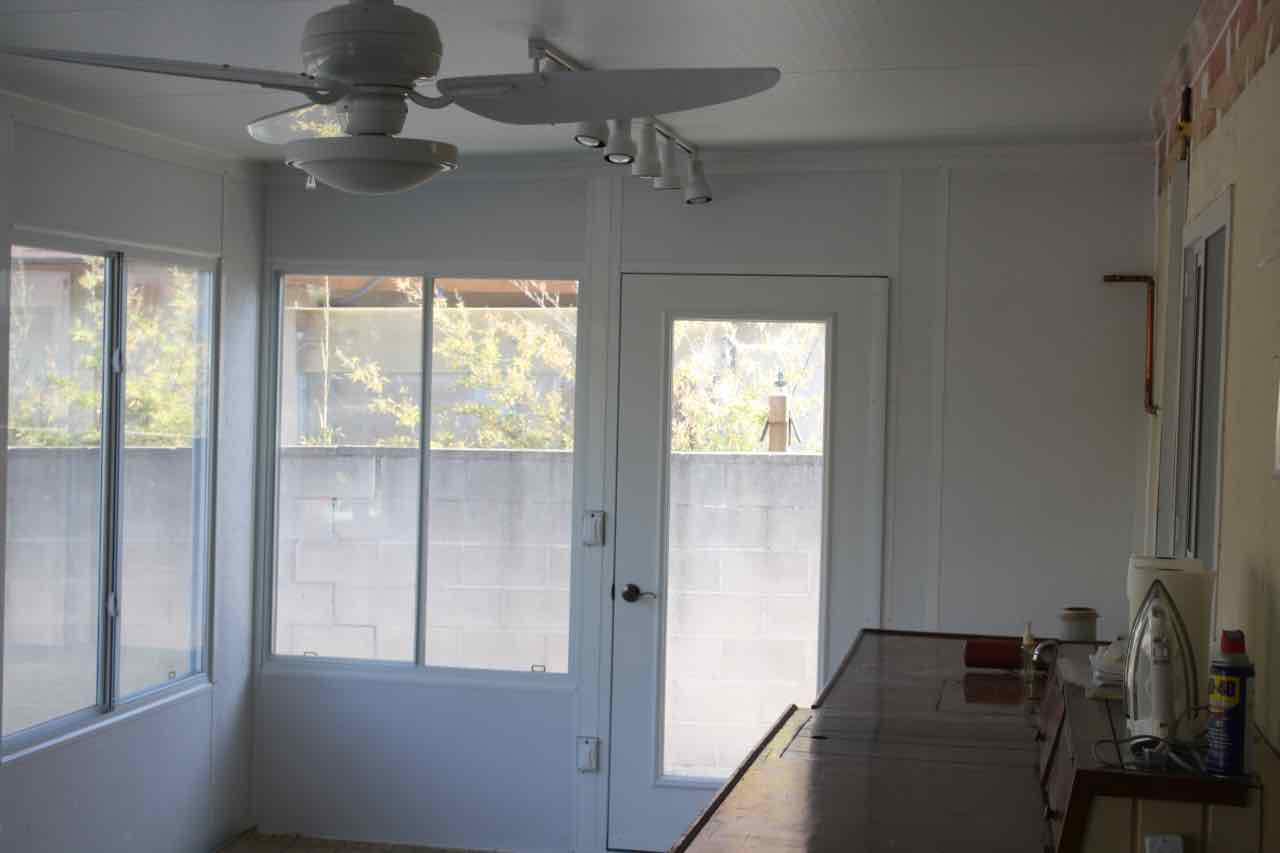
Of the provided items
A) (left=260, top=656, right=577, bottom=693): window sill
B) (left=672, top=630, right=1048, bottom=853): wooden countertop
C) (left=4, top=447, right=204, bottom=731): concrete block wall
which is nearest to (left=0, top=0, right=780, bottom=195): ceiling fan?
(left=672, top=630, right=1048, bottom=853): wooden countertop

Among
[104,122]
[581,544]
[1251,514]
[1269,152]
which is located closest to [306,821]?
[581,544]

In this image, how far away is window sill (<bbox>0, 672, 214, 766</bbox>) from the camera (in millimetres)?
3773

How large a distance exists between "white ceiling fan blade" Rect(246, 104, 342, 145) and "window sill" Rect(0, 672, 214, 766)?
240 centimetres

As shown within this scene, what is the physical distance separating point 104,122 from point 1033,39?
8.75 ft

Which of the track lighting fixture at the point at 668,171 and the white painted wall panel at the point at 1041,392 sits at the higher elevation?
the track lighting fixture at the point at 668,171

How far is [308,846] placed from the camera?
4785 millimetres

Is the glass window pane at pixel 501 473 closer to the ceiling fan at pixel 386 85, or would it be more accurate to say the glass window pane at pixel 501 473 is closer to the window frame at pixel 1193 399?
the window frame at pixel 1193 399

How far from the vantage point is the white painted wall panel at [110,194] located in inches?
148

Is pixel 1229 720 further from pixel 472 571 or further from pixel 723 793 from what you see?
pixel 472 571

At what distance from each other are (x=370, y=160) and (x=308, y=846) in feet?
11.6

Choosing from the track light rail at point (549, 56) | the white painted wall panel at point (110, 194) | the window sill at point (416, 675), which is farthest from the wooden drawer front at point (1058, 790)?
the white painted wall panel at point (110, 194)

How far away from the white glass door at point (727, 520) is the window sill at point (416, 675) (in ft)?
0.88

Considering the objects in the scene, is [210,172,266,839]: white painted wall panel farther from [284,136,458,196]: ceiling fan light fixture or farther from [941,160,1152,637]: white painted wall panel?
[284,136,458,196]: ceiling fan light fixture

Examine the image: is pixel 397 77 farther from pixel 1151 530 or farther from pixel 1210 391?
pixel 1151 530
